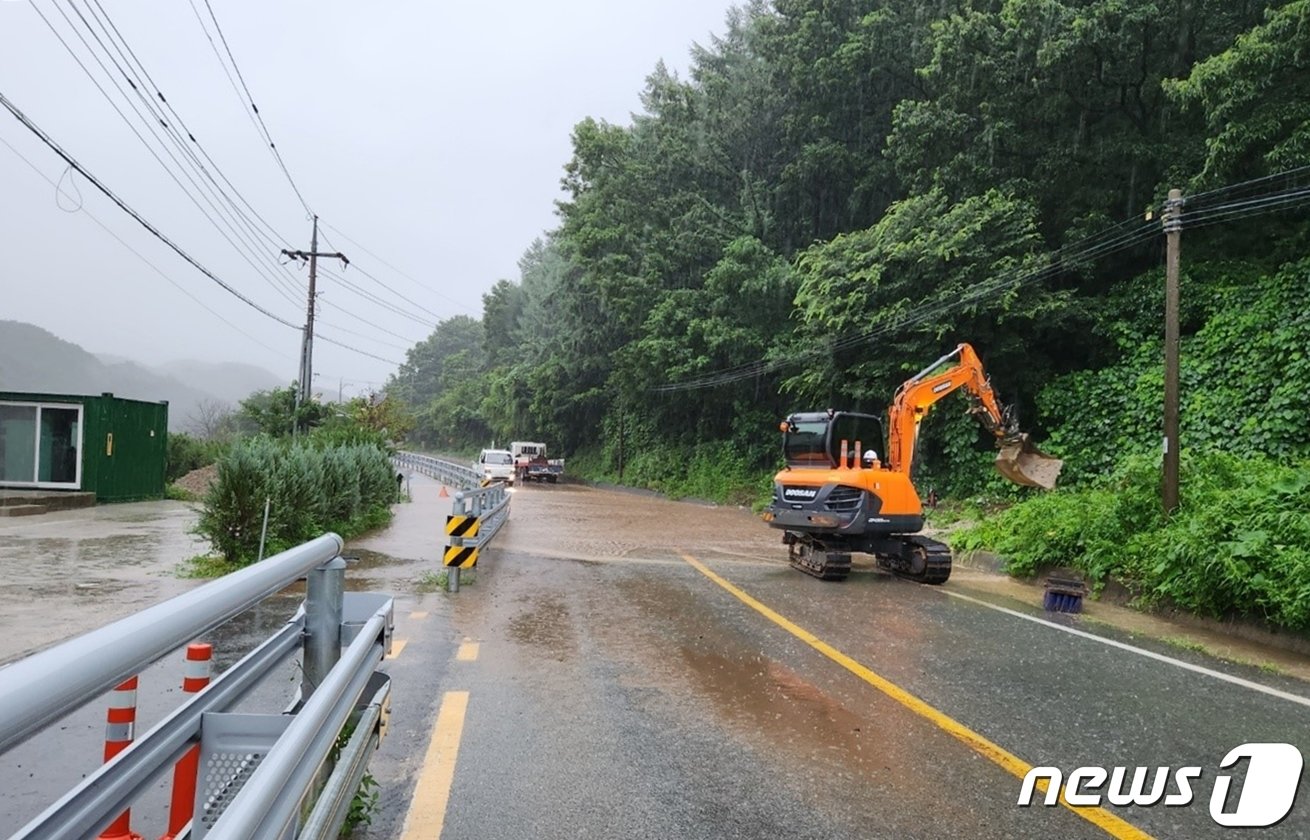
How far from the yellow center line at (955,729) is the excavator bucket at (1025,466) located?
7985 mm

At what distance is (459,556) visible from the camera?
428 inches

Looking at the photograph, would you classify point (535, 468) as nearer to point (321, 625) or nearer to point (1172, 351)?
point (1172, 351)

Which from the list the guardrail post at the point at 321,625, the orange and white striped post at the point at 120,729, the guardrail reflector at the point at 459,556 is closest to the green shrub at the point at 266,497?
the guardrail reflector at the point at 459,556

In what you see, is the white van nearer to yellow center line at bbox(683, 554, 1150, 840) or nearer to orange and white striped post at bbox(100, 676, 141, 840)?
yellow center line at bbox(683, 554, 1150, 840)

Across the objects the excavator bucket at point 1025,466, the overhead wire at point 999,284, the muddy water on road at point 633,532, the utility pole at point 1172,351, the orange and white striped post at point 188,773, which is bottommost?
the muddy water on road at point 633,532

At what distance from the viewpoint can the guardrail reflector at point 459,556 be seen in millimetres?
10805

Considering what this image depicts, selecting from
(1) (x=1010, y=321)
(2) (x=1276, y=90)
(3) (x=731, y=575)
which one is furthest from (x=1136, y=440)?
(3) (x=731, y=575)

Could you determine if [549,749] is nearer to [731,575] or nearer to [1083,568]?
[731,575]

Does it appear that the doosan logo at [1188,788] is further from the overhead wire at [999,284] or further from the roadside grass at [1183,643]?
the overhead wire at [999,284]

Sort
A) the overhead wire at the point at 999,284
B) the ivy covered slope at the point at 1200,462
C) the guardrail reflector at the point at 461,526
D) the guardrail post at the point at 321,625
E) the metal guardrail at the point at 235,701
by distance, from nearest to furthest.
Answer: the metal guardrail at the point at 235,701, the guardrail post at the point at 321,625, the ivy covered slope at the point at 1200,462, the guardrail reflector at the point at 461,526, the overhead wire at the point at 999,284

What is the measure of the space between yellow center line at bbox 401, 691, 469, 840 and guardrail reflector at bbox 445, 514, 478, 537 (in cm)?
531

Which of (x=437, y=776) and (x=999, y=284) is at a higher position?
(x=999, y=284)

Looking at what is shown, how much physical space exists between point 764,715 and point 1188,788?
95.8 inches

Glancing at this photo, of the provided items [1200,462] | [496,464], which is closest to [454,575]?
[1200,462]
